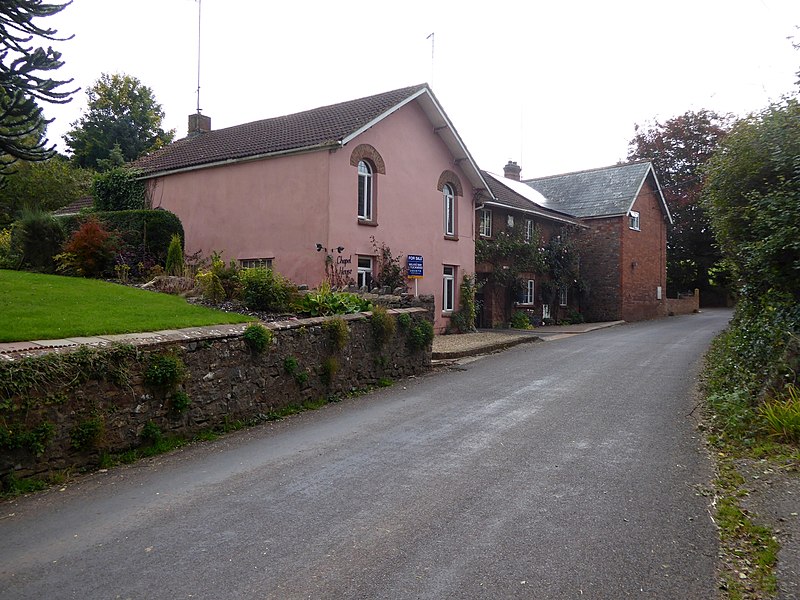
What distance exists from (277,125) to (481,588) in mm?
20459

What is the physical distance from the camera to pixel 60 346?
7574mm

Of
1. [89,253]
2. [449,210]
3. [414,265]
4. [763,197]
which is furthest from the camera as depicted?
[449,210]

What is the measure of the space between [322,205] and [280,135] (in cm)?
425

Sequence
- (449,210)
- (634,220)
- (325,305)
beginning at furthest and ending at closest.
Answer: (634,220)
(449,210)
(325,305)

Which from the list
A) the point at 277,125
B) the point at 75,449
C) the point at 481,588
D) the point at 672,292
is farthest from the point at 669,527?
the point at 672,292

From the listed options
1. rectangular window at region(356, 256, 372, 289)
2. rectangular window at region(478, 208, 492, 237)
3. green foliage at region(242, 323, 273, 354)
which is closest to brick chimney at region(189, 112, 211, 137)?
rectangular window at region(356, 256, 372, 289)

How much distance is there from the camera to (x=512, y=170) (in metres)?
40.4

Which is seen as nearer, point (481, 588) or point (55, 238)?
point (481, 588)

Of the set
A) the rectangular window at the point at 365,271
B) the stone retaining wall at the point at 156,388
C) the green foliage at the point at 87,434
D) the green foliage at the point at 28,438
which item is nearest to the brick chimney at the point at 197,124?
the rectangular window at the point at 365,271

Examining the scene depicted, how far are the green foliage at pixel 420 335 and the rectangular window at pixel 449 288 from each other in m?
8.38

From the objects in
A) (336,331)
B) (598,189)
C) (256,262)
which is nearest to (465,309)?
(256,262)

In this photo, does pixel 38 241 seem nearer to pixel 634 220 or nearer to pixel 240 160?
pixel 240 160

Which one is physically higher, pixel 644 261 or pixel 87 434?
pixel 644 261

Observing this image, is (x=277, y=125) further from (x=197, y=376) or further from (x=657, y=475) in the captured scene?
(x=657, y=475)
